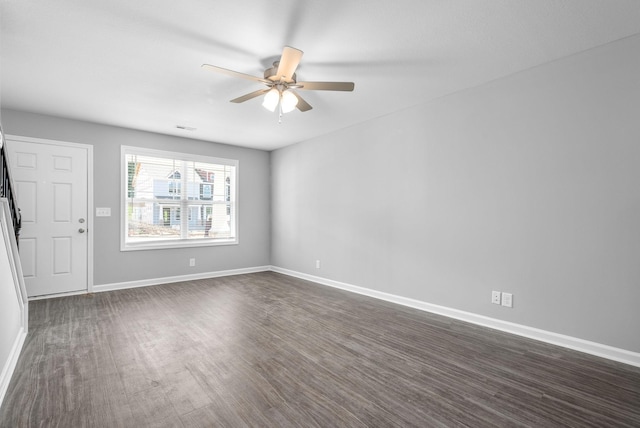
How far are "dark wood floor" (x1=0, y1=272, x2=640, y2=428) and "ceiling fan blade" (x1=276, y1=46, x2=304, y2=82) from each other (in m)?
2.27

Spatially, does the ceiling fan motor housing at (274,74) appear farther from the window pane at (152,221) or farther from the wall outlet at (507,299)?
the window pane at (152,221)

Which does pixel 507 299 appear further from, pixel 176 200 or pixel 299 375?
pixel 176 200

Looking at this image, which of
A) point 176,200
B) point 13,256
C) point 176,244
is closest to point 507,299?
point 13,256

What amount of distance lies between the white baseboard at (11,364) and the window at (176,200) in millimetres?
2159

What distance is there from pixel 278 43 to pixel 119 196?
3.73 m

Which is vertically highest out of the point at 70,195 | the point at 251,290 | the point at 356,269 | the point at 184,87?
the point at 184,87

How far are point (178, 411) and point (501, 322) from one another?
2.87 metres

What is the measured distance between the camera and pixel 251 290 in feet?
15.1

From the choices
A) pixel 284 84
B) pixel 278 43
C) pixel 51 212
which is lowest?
pixel 51 212

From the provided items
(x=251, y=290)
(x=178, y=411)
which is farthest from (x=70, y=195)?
(x=178, y=411)

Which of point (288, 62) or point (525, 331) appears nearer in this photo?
point (288, 62)

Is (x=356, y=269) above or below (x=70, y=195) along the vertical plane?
below

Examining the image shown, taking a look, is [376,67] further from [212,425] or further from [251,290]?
[251,290]

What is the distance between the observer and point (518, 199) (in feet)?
9.53
